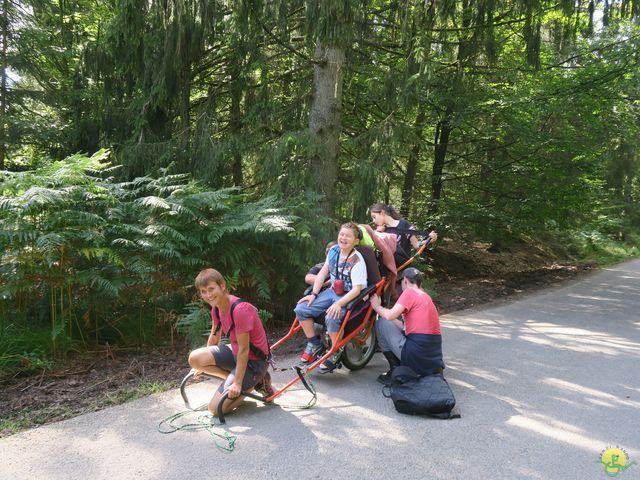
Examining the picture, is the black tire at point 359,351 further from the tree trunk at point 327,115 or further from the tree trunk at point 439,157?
the tree trunk at point 439,157

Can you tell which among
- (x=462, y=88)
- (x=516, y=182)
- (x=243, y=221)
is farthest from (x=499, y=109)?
(x=243, y=221)

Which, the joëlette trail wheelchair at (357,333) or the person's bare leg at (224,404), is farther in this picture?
the joëlette trail wheelchair at (357,333)

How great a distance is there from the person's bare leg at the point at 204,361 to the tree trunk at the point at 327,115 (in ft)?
14.3

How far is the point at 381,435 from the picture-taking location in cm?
367

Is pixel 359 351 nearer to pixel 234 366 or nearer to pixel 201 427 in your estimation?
pixel 234 366

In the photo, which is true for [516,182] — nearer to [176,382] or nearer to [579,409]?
[579,409]

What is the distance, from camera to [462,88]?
11.3m

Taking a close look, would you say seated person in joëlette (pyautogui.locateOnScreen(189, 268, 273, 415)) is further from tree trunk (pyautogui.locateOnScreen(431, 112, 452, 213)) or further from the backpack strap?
tree trunk (pyautogui.locateOnScreen(431, 112, 452, 213))

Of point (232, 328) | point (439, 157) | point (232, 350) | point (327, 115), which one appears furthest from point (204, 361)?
point (439, 157)

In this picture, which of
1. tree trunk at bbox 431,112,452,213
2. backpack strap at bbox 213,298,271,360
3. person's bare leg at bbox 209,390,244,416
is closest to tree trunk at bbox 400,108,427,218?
tree trunk at bbox 431,112,452,213

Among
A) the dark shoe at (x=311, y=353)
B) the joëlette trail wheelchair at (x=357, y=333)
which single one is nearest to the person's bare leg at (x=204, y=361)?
the joëlette trail wheelchair at (x=357, y=333)

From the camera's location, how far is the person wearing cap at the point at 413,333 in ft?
14.3

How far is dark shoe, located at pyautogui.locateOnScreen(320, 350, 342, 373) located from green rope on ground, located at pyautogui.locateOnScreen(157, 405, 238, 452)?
134cm

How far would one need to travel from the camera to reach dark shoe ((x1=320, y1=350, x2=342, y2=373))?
482 cm
